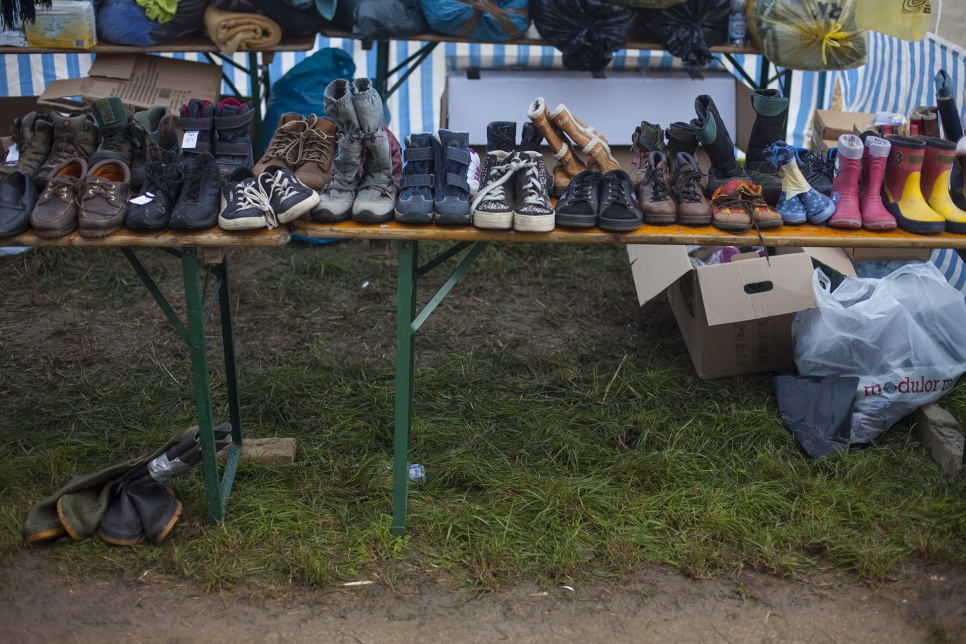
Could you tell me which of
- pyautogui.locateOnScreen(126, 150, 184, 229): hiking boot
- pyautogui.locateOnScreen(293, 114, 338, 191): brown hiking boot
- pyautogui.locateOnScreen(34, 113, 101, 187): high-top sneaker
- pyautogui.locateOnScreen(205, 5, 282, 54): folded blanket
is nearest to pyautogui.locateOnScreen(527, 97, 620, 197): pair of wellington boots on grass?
pyautogui.locateOnScreen(293, 114, 338, 191): brown hiking boot

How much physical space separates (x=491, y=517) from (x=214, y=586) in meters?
0.96

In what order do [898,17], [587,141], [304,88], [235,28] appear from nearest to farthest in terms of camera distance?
1. [587,141]
2. [898,17]
3. [235,28]
4. [304,88]

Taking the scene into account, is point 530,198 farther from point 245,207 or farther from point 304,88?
point 304,88

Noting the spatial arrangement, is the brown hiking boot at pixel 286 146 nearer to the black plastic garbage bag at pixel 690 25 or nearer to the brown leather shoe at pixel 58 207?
A: the brown leather shoe at pixel 58 207

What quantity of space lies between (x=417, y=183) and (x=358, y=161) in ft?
0.67

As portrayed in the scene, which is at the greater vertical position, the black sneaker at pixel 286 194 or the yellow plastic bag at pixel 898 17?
the yellow plastic bag at pixel 898 17

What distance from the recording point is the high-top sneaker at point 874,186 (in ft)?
9.81

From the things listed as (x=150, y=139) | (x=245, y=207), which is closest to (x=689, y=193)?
(x=245, y=207)

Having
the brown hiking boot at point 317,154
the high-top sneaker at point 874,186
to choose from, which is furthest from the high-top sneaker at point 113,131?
the high-top sneaker at point 874,186

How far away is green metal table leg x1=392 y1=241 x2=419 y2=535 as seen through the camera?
2766mm

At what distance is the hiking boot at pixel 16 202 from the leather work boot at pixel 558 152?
64.6 inches

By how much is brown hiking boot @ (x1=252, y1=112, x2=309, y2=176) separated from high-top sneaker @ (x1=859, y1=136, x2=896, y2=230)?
1.96 metres

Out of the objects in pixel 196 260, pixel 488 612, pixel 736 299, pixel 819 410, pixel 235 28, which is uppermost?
pixel 235 28

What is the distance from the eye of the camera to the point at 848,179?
10.0ft
